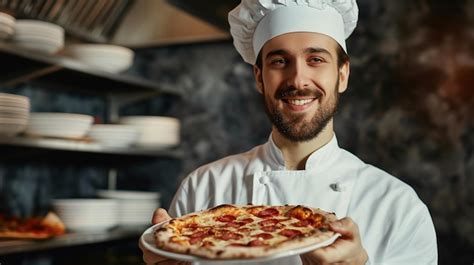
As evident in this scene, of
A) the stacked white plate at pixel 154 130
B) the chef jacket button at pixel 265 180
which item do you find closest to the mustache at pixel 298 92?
the chef jacket button at pixel 265 180

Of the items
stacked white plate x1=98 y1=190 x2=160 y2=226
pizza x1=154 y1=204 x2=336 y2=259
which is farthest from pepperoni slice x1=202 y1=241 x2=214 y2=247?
stacked white plate x1=98 y1=190 x2=160 y2=226

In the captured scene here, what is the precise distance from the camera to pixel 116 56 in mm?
3502

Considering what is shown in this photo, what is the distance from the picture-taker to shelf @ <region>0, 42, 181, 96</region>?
9.83 feet

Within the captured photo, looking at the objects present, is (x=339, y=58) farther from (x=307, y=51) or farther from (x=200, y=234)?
(x=200, y=234)

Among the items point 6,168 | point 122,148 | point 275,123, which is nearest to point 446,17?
point 275,123

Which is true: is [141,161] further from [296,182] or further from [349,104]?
[296,182]

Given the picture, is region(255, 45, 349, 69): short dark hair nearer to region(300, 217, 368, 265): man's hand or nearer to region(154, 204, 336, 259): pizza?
region(154, 204, 336, 259): pizza

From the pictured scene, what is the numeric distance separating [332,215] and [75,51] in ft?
7.99

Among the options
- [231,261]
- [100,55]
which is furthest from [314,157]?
[100,55]

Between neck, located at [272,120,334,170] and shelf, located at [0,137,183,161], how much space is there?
149cm

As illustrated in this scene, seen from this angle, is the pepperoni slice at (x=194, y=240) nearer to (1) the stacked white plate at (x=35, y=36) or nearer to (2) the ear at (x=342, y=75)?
(2) the ear at (x=342, y=75)

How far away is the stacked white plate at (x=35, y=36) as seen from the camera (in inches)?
116

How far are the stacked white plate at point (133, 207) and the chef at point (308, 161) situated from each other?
1.63m

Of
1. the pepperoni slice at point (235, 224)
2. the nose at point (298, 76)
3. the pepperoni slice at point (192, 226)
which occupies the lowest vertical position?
the pepperoni slice at point (192, 226)
